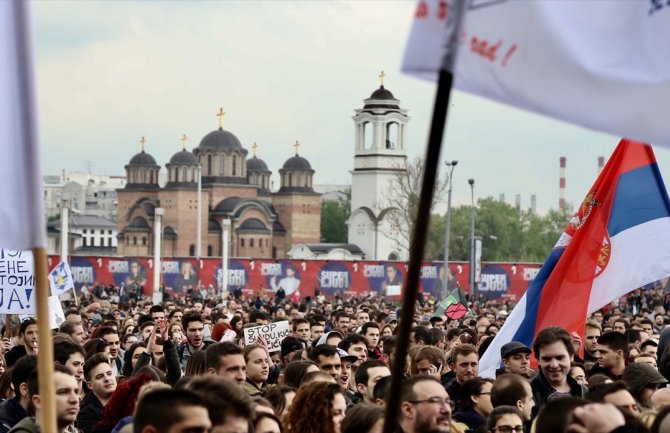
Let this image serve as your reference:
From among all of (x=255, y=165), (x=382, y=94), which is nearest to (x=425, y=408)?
(x=382, y=94)

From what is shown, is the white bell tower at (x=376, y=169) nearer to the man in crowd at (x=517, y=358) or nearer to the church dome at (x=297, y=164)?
the church dome at (x=297, y=164)

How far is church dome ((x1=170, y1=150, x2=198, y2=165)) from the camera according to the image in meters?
142

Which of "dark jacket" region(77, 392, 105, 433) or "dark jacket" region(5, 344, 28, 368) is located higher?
"dark jacket" region(5, 344, 28, 368)

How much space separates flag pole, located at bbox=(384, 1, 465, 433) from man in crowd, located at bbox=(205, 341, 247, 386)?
445 cm

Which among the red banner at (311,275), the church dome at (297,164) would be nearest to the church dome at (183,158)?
the church dome at (297,164)

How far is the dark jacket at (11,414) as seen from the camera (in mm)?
7965

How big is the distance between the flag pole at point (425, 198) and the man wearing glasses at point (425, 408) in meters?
2.67

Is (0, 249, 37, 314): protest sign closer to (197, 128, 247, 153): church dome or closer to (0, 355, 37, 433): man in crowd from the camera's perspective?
(0, 355, 37, 433): man in crowd

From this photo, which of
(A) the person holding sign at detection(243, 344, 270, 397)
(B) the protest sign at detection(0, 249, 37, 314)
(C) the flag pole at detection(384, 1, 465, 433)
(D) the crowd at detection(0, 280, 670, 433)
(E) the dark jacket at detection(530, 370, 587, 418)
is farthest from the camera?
(B) the protest sign at detection(0, 249, 37, 314)

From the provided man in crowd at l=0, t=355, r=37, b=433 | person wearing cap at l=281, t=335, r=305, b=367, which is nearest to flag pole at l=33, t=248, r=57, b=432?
man in crowd at l=0, t=355, r=37, b=433

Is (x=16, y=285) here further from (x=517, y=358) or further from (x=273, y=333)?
(x=517, y=358)

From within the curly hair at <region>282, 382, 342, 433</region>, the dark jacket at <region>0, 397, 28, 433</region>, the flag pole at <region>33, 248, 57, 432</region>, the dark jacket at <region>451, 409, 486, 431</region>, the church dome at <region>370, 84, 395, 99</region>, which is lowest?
the dark jacket at <region>451, 409, 486, 431</region>

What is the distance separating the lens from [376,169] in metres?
132

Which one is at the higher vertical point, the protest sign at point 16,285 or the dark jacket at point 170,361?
the protest sign at point 16,285
